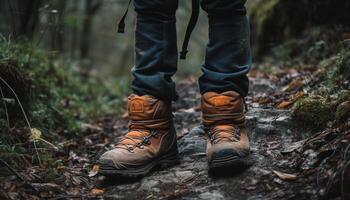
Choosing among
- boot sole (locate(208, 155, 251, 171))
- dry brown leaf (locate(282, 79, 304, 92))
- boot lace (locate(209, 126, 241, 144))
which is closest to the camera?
boot sole (locate(208, 155, 251, 171))

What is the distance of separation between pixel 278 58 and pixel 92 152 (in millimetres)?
3338

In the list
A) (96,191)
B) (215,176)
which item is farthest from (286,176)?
(96,191)

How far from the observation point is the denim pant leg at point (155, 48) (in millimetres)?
2617

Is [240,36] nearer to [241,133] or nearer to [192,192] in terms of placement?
[241,133]

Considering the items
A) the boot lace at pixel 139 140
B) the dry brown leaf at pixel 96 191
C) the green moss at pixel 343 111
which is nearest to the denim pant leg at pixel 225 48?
the boot lace at pixel 139 140

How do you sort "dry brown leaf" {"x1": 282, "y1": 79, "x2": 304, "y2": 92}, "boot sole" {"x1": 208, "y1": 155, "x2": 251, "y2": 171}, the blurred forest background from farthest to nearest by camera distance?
"dry brown leaf" {"x1": 282, "y1": 79, "x2": 304, "y2": 92} → the blurred forest background → "boot sole" {"x1": 208, "y1": 155, "x2": 251, "y2": 171}

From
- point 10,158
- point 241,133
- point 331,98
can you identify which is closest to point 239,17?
point 241,133

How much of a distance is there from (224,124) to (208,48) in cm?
44

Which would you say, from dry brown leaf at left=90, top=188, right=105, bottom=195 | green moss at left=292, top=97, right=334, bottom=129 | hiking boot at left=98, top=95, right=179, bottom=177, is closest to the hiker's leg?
hiking boot at left=98, top=95, right=179, bottom=177

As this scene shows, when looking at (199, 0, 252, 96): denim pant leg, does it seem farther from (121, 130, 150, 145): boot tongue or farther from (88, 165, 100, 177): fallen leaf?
(88, 165, 100, 177): fallen leaf

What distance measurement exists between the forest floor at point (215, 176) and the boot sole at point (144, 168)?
0.04 m

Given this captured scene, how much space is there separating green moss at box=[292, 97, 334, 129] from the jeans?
459 millimetres

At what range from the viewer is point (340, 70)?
11.3ft

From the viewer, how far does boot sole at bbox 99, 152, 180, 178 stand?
2523 mm
